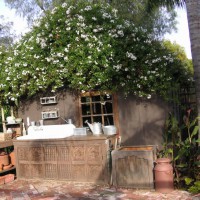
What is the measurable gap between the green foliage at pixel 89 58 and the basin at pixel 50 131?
2.94 feet

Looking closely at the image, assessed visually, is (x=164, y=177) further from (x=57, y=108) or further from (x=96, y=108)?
(x=57, y=108)

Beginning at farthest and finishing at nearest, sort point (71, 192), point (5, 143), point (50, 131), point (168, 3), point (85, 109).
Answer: point (168, 3) < point (85, 109) < point (5, 143) < point (50, 131) < point (71, 192)

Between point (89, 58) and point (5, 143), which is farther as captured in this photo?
point (5, 143)

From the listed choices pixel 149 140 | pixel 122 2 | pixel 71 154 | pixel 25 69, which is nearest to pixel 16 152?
pixel 71 154

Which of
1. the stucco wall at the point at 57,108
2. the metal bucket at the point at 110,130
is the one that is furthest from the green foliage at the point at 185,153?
the stucco wall at the point at 57,108

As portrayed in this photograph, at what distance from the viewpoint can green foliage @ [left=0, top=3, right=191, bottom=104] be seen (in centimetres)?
614

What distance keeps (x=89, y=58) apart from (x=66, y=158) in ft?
7.27

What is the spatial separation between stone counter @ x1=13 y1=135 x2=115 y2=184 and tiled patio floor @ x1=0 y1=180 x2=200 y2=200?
0.18 meters

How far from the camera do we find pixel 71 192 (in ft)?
17.9

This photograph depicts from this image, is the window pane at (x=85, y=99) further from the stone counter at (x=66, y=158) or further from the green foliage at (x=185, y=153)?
the green foliage at (x=185, y=153)

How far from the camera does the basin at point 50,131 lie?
640cm

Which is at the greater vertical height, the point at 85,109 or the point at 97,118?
the point at 85,109

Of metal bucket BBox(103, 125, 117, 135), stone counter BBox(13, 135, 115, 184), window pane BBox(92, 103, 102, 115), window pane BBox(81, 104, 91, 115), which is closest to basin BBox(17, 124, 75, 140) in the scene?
stone counter BBox(13, 135, 115, 184)

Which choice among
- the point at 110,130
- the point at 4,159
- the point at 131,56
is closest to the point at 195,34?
the point at 131,56
